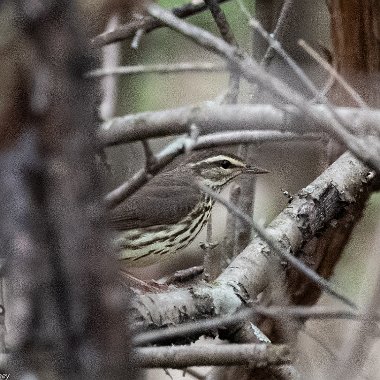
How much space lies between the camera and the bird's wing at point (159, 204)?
335 cm

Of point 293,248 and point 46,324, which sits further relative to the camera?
point 293,248

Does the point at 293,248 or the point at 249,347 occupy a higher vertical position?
the point at 249,347

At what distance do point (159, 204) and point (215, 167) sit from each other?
517 mm

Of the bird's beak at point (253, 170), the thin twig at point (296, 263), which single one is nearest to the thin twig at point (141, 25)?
the bird's beak at point (253, 170)

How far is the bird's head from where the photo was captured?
379 centimetres

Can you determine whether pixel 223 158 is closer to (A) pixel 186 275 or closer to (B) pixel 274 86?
(A) pixel 186 275

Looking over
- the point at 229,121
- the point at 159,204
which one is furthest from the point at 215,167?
the point at 229,121

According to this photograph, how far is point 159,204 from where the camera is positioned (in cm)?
353

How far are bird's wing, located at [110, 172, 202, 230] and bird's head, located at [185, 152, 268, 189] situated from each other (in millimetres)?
198

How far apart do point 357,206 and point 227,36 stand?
1.12 meters

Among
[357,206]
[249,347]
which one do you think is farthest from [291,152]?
[249,347]

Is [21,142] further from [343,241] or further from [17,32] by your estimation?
[343,241]

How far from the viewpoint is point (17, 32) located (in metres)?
0.60

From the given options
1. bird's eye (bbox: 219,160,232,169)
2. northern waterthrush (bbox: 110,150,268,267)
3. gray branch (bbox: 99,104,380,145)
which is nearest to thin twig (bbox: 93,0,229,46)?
northern waterthrush (bbox: 110,150,268,267)
